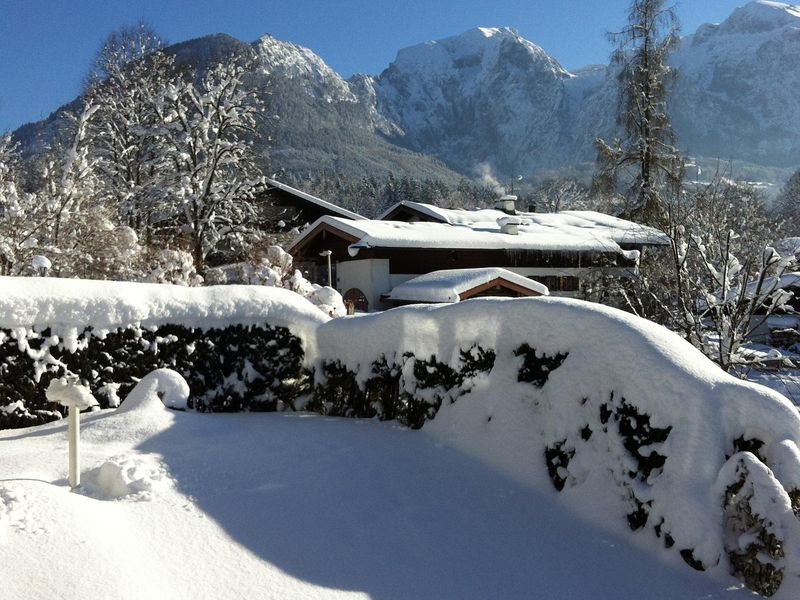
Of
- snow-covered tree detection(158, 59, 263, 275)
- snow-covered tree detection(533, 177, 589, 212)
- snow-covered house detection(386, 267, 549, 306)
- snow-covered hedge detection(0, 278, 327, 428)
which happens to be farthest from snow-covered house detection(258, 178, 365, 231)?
snow-covered tree detection(533, 177, 589, 212)

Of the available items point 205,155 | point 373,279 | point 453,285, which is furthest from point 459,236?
point 205,155

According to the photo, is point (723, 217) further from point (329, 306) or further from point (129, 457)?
point (129, 457)

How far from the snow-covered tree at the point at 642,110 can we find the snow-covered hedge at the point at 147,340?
67.8 feet

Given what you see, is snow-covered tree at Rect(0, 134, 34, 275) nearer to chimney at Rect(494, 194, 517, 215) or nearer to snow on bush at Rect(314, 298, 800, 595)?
snow on bush at Rect(314, 298, 800, 595)

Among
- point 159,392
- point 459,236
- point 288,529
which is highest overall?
point 459,236

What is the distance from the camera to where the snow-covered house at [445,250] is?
23.3m

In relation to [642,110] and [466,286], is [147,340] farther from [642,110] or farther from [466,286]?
[642,110]

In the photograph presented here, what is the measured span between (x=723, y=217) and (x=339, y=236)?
1550cm

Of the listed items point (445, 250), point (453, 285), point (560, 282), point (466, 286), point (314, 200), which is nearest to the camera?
point (466, 286)

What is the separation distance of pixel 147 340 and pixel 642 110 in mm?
23697

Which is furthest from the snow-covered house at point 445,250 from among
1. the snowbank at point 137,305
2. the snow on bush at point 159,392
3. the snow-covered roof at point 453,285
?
the snow on bush at point 159,392

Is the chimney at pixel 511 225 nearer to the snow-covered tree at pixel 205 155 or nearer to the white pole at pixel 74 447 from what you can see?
the snow-covered tree at pixel 205 155

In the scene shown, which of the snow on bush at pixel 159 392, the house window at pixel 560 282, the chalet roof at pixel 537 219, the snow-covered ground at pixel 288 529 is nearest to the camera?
the snow-covered ground at pixel 288 529

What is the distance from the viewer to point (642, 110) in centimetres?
2611
